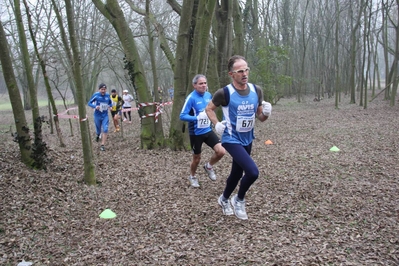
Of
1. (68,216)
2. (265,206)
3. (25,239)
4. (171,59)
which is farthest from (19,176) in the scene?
(171,59)

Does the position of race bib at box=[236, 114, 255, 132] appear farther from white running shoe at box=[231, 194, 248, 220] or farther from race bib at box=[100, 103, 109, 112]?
race bib at box=[100, 103, 109, 112]

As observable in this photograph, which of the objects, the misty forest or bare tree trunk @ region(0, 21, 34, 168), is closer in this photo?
the misty forest

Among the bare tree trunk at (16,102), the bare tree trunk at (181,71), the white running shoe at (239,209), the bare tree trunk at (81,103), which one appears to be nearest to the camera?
the white running shoe at (239,209)

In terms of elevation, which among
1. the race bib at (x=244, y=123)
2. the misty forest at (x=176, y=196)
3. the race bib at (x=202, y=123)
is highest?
the race bib at (x=244, y=123)

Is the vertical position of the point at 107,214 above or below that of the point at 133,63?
below

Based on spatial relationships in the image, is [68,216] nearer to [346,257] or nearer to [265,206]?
[265,206]

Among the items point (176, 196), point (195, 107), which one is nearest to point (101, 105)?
point (195, 107)

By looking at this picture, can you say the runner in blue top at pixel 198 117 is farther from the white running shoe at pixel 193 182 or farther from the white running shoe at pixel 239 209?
the white running shoe at pixel 239 209

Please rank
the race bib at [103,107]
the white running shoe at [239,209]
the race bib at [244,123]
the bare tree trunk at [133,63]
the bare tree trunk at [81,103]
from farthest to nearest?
the race bib at [103,107] → the bare tree trunk at [133,63] → the bare tree trunk at [81,103] → the white running shoe at [239,209] → the race bib at [244,123]

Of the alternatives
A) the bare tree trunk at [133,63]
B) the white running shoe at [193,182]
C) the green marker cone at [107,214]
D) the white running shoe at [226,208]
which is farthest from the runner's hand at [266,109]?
the bare tree trunk at [133,63]

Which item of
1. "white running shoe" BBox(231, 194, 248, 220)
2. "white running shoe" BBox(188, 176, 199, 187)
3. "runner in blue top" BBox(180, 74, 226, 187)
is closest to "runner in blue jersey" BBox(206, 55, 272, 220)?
"white running shoe" BBox(231, 194, 248, 220)

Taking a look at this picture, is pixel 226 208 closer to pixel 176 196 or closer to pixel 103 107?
pixel 176 196

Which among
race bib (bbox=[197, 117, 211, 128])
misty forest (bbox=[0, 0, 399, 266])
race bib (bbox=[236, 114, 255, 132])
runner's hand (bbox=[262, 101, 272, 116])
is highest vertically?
runner's hand (bbox=[262, 101, 272, 116])

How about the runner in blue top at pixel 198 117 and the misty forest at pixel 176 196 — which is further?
the runner in blue top at pixel 198 117
